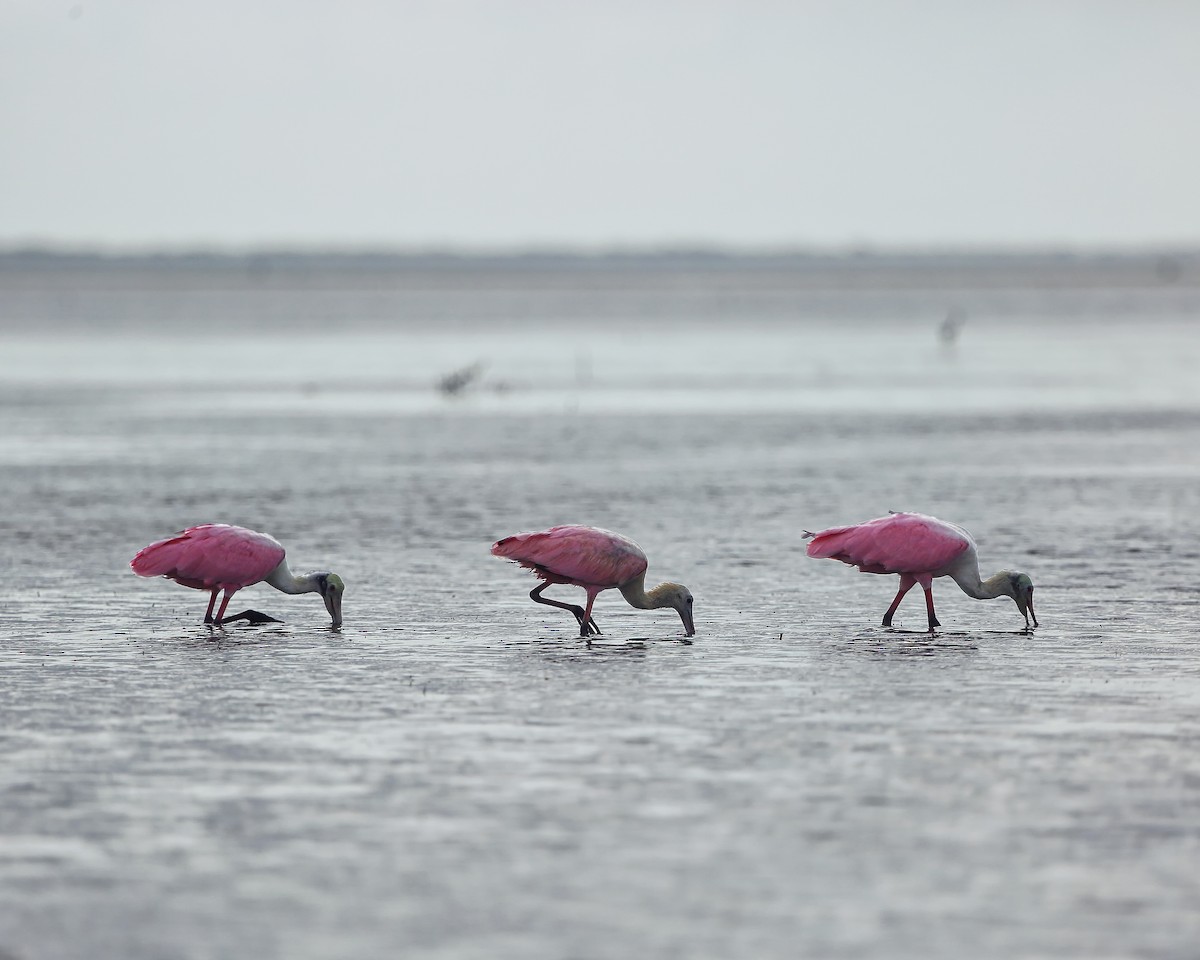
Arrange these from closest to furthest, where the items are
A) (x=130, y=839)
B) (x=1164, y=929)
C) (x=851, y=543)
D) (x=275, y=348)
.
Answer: (x=1164, y=929)
(x=130, y=839)
(x=851, y=543)
(x=275, y=348)

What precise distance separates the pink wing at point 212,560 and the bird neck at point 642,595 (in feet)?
8.29

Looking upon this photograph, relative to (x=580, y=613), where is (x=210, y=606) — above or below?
below

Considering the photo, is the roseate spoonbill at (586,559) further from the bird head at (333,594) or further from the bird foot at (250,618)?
the bird foot at (250,618)

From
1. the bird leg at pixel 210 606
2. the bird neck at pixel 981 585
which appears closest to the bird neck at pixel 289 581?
the bird leg at pixel 210 606

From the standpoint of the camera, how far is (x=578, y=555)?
1562cm

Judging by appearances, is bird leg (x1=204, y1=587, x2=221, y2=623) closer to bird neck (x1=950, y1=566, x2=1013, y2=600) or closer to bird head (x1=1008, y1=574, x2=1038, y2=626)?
bird neck (x1=950, y1=566, x2=1013, y2=600)

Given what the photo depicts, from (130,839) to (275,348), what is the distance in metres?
63.6

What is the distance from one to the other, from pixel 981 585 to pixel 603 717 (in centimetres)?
462

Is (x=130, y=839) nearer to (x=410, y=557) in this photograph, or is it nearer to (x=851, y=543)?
(x=851, y=543)

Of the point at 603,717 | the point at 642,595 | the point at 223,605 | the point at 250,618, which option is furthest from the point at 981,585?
the point at 223,605

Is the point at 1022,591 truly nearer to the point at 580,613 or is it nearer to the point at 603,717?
the point at 580,613

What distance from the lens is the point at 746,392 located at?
46.8m

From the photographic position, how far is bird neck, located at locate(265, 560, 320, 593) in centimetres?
1614

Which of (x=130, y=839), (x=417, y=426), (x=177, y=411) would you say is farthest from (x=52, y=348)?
(x=130, y=839)
